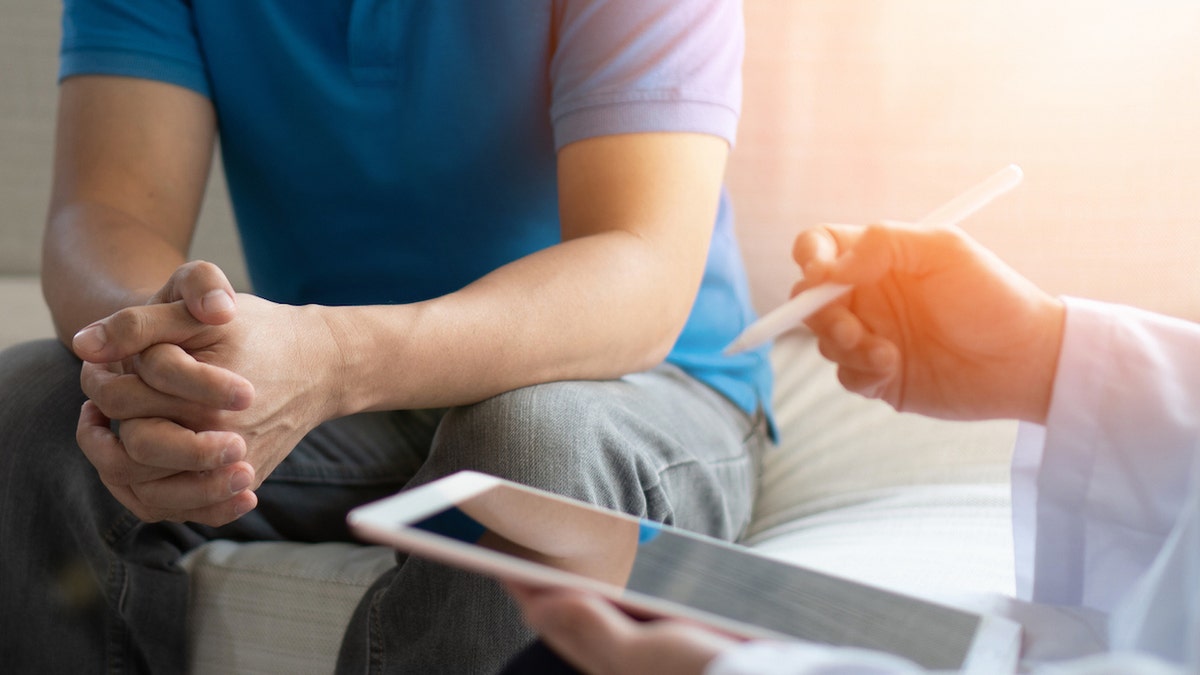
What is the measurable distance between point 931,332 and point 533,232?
378 mm

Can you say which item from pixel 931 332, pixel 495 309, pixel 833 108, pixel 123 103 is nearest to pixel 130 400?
pixel 495 309

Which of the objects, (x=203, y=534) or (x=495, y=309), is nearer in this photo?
(x=495, y=309)

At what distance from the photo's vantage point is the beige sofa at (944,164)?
3.12 feet

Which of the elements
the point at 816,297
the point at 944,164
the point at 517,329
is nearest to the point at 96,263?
the point at 517,329

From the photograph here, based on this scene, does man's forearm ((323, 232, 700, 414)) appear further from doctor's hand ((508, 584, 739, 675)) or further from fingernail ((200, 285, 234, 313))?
doctor's hand ((508, 584, 739, 675))

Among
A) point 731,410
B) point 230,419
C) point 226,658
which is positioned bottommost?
point 226,658

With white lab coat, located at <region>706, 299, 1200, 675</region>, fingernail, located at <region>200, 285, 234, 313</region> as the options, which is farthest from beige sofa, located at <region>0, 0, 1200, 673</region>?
fingernail, located at <region>200, 285, 234, 313</region>

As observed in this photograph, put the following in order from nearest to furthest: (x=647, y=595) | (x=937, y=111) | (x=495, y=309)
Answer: (x=647, y=595)
(x=495, y=309)
(x=937, y=111)

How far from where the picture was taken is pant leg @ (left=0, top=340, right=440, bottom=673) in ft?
2.42

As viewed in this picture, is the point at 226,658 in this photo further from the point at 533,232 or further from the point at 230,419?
the point at 533,232

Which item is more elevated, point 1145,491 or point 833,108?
point 833,108

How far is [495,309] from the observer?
0.68m

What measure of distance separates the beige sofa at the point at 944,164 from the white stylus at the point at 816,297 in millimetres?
267

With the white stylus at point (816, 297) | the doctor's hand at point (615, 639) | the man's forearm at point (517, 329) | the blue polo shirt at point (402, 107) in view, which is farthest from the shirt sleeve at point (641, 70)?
the doctor's hand at point (615, 639)
